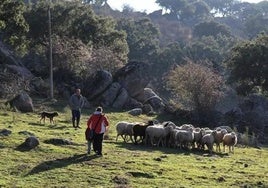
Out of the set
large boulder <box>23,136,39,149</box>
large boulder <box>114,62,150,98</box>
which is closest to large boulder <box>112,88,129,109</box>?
large boulder <box>114,62,150,98</box>

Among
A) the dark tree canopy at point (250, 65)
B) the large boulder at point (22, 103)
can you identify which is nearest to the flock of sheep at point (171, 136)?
the large boulder at point (22, 103)

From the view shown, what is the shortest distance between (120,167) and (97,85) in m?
30.0

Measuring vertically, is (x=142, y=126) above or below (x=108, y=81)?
below

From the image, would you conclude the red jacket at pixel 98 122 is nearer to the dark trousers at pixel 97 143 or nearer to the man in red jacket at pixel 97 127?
the man in red jacket at pixel 97 127

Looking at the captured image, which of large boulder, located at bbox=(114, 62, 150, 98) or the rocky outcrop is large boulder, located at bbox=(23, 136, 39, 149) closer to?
the rocky outcrop

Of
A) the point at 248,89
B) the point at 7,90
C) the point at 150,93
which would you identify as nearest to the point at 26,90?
the point at 7,90

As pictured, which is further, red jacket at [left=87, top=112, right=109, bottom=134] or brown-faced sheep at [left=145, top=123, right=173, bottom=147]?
brown-faced sheep at [left=145, top=123, right=173, bottom=147]

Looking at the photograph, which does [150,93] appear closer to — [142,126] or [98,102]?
[98,102]

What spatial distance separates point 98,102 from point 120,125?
20219mm

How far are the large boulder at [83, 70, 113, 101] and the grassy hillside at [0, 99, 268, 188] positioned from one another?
2254 centimetres

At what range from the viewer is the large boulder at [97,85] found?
46.2 metres

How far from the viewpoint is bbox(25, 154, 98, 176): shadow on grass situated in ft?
50.3

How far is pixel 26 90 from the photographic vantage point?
43.8 m

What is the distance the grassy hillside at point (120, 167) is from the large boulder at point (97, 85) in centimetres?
2254
